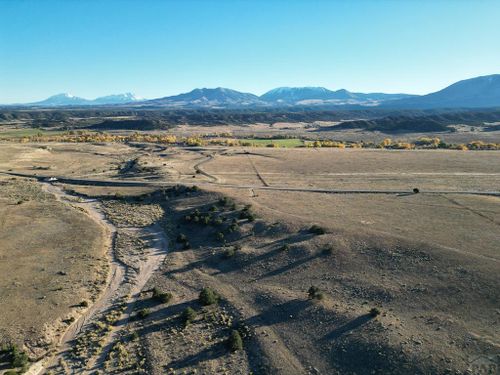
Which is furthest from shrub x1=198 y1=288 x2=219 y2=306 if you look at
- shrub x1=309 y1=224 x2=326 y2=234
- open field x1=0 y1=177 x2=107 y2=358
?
shrub x1=309 y1=224 x2=326 y2=234

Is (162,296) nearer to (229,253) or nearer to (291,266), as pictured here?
(229,253)

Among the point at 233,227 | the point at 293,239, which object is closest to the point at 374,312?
the point at 293,239

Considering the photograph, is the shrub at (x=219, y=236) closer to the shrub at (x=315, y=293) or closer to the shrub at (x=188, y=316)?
the shrub at (x=315, y=293)

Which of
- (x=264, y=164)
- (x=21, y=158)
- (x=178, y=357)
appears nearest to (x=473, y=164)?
(x=264, y=164)

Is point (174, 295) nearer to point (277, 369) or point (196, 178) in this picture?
point (277, 369)

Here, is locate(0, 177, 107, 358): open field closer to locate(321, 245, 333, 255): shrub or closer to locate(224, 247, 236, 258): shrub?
locate(224, 247, 236, 258): shrub

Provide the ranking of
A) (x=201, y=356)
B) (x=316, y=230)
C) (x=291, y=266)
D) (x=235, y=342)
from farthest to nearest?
(x=316, y=230), (x=291, y=266), (x=235, y=342), (x=201, y=356)
